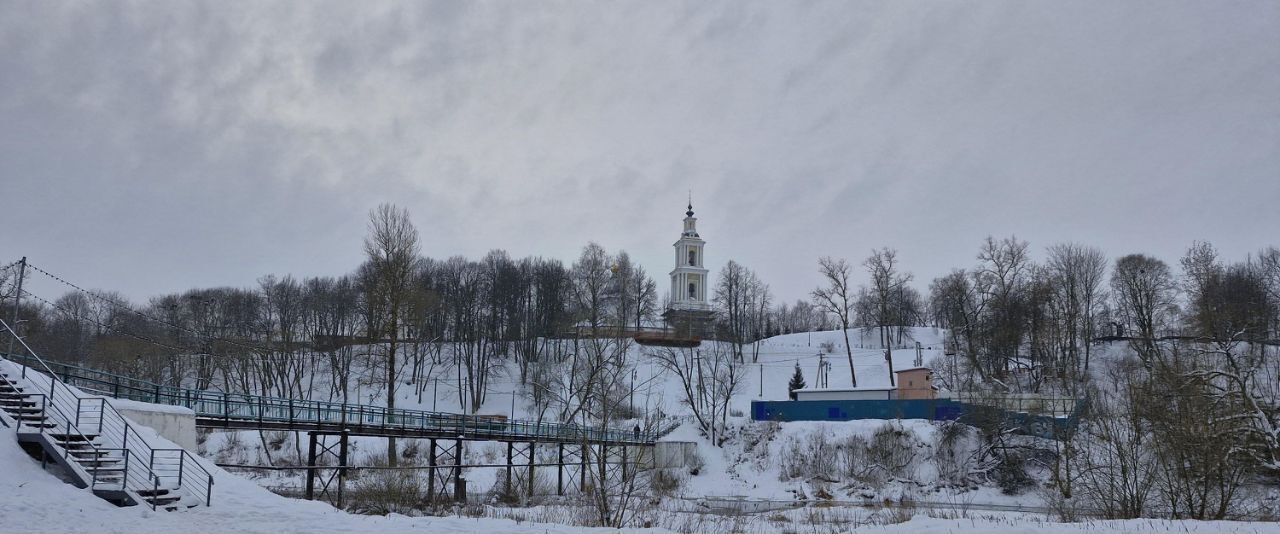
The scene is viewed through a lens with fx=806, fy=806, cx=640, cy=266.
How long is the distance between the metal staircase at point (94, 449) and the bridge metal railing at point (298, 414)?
0.86 metres

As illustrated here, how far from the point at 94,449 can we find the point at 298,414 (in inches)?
475

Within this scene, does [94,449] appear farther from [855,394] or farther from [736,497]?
[855,394]

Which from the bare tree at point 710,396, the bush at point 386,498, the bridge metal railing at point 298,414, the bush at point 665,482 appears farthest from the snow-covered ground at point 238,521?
the bare tree at point 710,396

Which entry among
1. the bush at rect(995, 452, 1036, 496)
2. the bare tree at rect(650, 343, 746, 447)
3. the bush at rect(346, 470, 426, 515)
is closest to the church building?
the bare tree at rect(650, 343, 746, 447)

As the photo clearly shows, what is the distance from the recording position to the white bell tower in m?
92.9

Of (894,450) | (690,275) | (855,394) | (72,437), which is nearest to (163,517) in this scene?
(72,437)

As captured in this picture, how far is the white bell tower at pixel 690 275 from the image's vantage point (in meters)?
92.9

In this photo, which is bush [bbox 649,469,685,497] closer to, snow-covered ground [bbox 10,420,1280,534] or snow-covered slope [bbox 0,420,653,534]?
snow-covered ground [bbox 10,420,1280,534]

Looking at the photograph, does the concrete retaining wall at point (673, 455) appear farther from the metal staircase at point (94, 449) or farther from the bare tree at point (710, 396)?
the metal staircase at point (94, 449)

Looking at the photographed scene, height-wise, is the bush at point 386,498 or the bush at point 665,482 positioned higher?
the bush at point 386,498

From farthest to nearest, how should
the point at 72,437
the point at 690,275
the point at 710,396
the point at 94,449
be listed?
the point at 690,275
the point at 710,396
the point at 72,437
the point at 94,449

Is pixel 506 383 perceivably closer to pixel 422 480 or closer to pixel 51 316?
pixel 422 480

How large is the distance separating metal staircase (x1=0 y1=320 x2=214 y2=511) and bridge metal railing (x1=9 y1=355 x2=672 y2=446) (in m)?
0.86

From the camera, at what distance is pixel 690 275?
9394 cm
